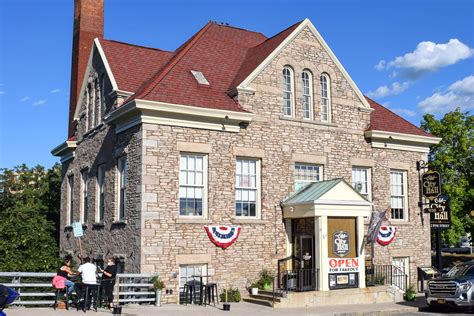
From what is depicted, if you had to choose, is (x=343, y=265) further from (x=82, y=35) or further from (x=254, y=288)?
(x=82, y=35)

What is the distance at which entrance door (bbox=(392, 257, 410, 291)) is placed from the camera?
79.9 feet

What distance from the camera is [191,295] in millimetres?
19453

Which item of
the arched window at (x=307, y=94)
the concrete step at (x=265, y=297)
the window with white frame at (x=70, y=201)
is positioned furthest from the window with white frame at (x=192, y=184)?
the window with white frame at (x=70, y=201)

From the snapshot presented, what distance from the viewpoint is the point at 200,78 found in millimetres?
22438

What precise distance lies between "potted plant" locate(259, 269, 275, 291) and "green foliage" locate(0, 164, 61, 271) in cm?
993

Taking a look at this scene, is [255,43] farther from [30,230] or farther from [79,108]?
[30,230]

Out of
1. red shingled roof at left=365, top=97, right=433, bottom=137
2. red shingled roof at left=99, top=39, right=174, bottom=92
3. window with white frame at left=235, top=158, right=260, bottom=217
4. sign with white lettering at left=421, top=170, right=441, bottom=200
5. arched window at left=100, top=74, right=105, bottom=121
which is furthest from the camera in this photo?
red shingled roof at left=365, top=97, right=433, bottom=137

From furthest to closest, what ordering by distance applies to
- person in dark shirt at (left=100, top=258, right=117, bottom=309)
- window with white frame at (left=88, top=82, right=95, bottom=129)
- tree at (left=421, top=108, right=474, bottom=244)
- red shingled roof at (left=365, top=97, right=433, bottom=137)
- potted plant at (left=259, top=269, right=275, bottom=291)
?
tree at (left=421, top=108, right=474, bottom=244) → window with white frame at (left=88, top=82, right=95, bottom=129) → red shingled roof at (left=365, top=97, right=433, bottom=137) → potted plant at (left=259, top=269, right=275, bottom=291) → person in dark shirt at (left=100, top=258, right=117, bottom=309)

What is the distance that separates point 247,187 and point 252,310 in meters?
5.19

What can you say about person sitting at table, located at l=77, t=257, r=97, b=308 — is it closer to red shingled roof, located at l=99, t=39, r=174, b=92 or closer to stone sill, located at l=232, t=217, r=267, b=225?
stone sill, located at l=232, t=217, r=267, b=225

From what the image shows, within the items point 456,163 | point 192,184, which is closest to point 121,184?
point 192,184

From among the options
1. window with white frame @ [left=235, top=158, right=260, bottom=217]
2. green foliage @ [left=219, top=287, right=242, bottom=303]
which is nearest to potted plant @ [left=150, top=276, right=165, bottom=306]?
green foliage @ [left=219, top=287, right=242, bottom=303]

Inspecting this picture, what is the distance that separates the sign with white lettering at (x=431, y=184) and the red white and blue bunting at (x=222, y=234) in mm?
9712

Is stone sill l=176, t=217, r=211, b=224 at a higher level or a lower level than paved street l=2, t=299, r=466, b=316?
higher
